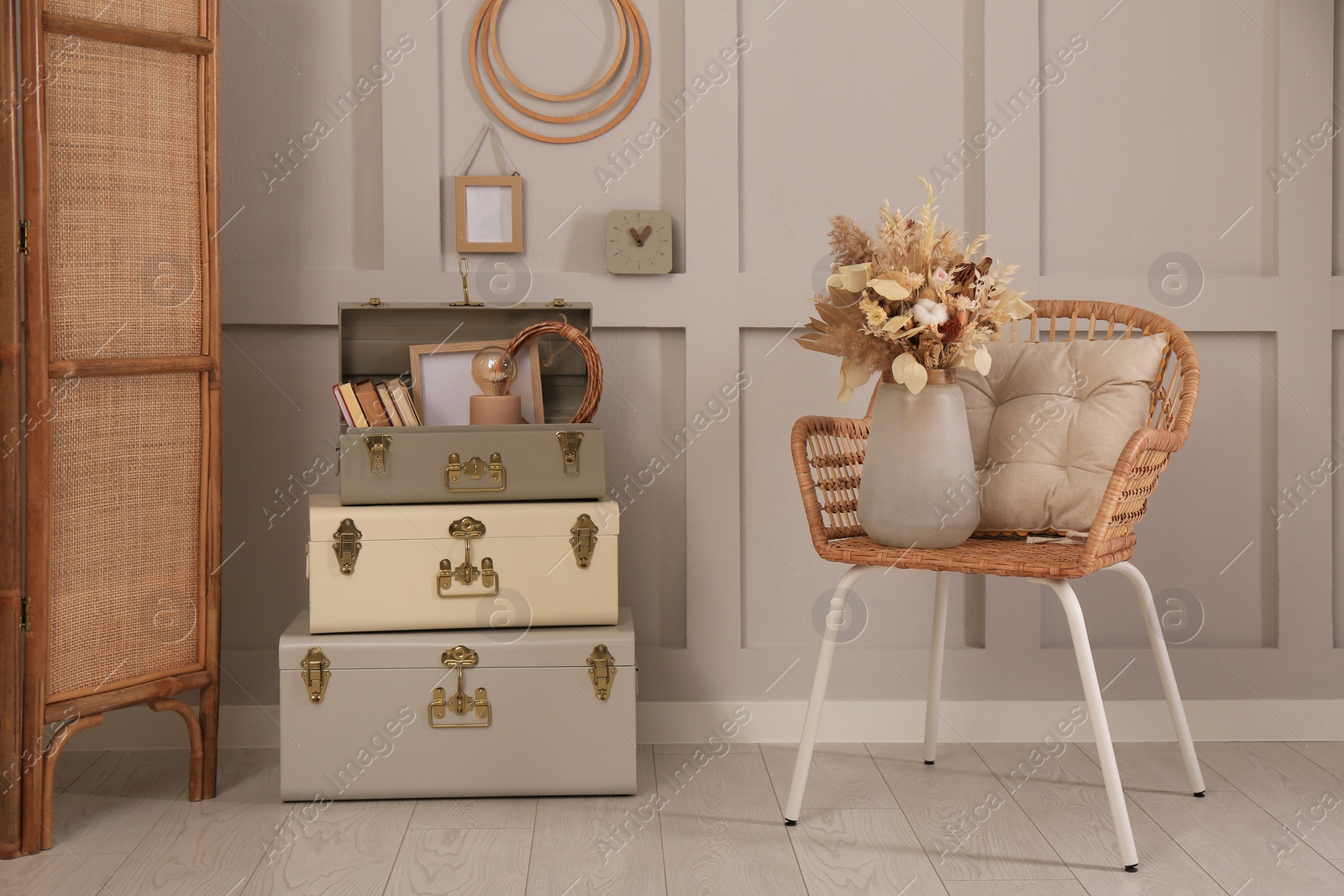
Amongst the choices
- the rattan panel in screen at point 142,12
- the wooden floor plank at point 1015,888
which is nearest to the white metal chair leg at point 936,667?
the wooden floor plank at point 1015,888

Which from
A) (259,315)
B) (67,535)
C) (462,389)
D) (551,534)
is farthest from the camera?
(259,315)

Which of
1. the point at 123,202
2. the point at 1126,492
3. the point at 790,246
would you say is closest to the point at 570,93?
the point at 790,246

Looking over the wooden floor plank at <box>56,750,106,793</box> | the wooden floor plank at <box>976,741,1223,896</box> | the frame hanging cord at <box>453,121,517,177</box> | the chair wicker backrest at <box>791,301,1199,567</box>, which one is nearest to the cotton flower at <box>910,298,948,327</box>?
the chair wicker backrest at <box>791,301,1199,567</box>

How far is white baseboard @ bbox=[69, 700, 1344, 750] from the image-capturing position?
2.24 metres

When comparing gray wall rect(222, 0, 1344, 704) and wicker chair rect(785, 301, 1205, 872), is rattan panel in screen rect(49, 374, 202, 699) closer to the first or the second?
gray wall rect(222, 0, 1344, 704)

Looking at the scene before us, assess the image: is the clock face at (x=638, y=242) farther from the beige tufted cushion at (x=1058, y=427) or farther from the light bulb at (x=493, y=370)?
the beige tufted cushion at (x=1058, y=427)

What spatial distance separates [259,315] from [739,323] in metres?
1.05

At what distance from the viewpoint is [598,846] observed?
1.70 m

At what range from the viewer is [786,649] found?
2260 mm

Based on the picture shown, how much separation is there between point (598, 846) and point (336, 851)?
1.43 ft

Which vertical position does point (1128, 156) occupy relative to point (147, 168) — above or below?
above

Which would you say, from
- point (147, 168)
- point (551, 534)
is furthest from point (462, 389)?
point (147, 168)

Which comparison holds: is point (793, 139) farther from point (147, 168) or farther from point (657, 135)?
point (147, 168)

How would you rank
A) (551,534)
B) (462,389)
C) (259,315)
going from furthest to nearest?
(259,315)
(462,389)
(551,534)
